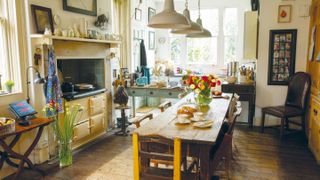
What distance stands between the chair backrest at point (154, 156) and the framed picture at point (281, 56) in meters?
3.54

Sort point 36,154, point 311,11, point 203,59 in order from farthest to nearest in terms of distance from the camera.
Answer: point 203,59
point 311,11
point 36,154

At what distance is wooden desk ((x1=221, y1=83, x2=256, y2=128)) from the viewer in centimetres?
510

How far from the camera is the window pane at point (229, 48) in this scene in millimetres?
7094

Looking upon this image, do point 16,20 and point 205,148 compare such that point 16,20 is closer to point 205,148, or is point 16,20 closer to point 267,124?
point 205,148

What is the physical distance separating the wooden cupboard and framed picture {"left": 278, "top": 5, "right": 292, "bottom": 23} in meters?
0.37

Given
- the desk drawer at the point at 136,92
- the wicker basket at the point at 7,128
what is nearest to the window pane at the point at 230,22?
the desk drawer at the point at 136,92

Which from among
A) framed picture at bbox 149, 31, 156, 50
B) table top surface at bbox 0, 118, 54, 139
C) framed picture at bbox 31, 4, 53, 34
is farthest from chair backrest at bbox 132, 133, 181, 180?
framed picture at bbox 149, 31, 156, 50

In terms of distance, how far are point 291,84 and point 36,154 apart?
169 inches

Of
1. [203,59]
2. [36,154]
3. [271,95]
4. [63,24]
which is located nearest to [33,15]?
[63,24]

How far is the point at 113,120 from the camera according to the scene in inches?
209

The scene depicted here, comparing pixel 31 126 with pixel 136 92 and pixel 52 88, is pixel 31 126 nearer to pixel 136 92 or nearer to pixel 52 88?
pixel 52 88

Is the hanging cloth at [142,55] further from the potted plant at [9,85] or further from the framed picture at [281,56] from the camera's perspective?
the potted plant at [9,85]

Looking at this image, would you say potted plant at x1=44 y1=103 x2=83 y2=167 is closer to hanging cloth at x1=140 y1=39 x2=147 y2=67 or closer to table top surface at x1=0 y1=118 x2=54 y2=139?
table top surface at x1=0 y1=118 x2=54 y2=139

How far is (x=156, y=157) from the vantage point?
2.10 metres
